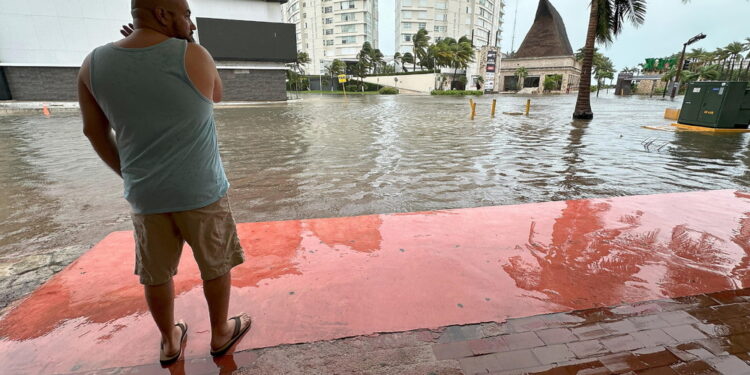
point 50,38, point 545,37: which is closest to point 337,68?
point 545,37

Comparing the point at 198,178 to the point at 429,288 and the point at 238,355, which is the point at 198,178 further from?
the point at 429,288

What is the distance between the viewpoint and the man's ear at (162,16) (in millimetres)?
1506

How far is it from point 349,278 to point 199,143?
58.2 inches

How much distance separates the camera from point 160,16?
1514mm

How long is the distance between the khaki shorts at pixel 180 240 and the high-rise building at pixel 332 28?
8067cm

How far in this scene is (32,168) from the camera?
703cm

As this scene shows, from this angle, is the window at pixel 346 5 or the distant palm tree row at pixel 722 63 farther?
the window at pixel 346 5

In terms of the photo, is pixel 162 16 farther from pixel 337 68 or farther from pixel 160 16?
pixel 337 68

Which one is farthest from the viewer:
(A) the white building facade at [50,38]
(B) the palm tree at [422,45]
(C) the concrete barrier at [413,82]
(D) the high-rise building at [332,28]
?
(D) the high-rise building at [332,28]

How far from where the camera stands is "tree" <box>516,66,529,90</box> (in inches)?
2512

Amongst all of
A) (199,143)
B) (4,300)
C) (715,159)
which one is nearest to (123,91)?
(199,143)

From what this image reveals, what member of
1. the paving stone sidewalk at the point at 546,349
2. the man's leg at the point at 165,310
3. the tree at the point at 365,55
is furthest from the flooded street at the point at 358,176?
the tree at the point at 365,55

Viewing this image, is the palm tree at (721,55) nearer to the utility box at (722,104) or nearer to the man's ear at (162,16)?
the utility box at (722,104)

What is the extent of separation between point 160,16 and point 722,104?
15310 millimetres
